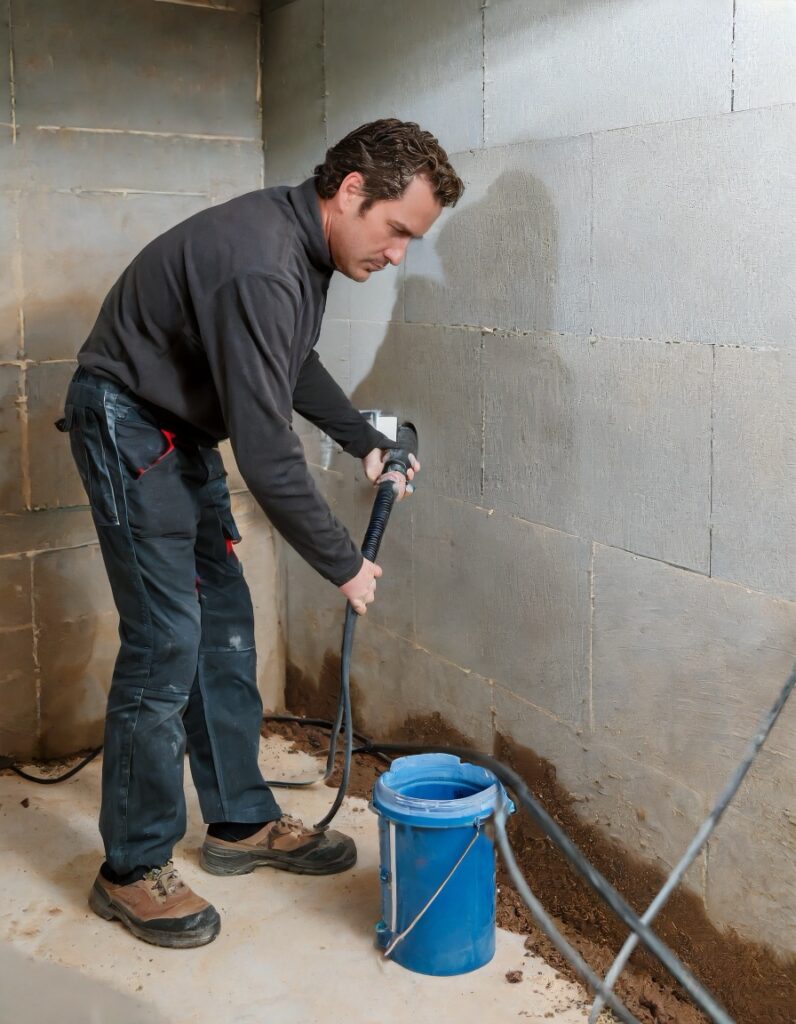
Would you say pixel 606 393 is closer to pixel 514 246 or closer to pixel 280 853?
pixel 514 246

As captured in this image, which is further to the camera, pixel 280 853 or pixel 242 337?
pixel 280 853

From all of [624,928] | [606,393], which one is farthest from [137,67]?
[624,928]

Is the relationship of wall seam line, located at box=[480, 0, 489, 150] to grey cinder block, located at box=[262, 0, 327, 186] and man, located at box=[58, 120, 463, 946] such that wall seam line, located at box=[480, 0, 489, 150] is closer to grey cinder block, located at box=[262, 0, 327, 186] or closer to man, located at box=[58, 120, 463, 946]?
man, located at box=[58, 120, 463, 946]

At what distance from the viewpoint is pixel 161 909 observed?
227 cm

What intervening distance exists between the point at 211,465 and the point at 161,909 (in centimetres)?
92

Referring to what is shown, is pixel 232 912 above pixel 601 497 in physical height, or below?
below

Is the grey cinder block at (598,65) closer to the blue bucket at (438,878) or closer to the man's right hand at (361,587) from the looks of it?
the man's right hand at (361,587)

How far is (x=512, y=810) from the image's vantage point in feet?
6.95

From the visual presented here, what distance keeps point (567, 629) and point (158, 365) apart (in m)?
0.99

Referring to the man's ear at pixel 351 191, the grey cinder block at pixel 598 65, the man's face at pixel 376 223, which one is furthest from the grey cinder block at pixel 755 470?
the man's ear at pixel 351 191

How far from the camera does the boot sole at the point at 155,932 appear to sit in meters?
2.25

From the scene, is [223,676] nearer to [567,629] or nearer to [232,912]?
[232,912]

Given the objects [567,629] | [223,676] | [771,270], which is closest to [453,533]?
[567,629]

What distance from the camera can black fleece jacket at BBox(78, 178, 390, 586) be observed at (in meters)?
1.90
